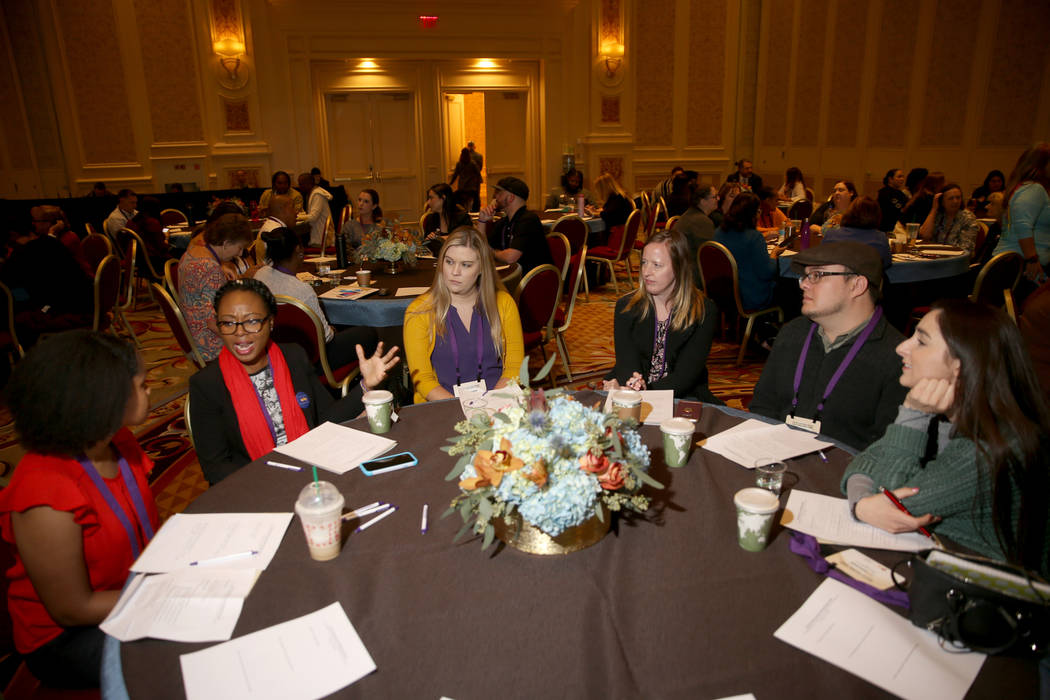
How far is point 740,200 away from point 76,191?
31.6 feet

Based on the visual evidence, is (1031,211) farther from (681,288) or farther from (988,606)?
(988,606)

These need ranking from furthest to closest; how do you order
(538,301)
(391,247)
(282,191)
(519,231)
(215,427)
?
1. (282,191)
2. (519,231)
3. (391,247)
4. (538,301)
5. (215,427)

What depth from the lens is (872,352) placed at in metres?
2.19

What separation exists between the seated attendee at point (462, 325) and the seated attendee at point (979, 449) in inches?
62.3

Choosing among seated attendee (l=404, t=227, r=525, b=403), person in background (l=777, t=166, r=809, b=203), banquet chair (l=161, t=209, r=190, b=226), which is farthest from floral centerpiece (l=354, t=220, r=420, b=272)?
person in background (l=777, t=166, r=809, b=203)

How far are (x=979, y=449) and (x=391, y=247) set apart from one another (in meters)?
3.96

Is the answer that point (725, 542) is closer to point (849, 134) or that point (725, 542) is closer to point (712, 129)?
point (849, 134)

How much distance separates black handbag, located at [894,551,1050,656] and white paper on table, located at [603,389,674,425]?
95 cm

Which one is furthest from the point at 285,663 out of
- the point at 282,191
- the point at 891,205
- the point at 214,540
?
the point at 282,191

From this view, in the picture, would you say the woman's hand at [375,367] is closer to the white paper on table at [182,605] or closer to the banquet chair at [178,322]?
the white paper on table at [182,605]

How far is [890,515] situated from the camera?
4.65ft

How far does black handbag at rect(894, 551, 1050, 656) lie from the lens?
3.57 feet

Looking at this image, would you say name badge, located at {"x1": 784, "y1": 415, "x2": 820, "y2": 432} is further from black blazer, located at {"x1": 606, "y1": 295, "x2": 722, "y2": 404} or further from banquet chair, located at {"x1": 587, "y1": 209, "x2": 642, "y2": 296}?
banquet chair, located at {"x1": 587, "y1": 209, "x2": 642, "y2": 296}

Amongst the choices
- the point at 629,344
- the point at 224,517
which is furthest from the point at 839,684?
the point at 629,344
